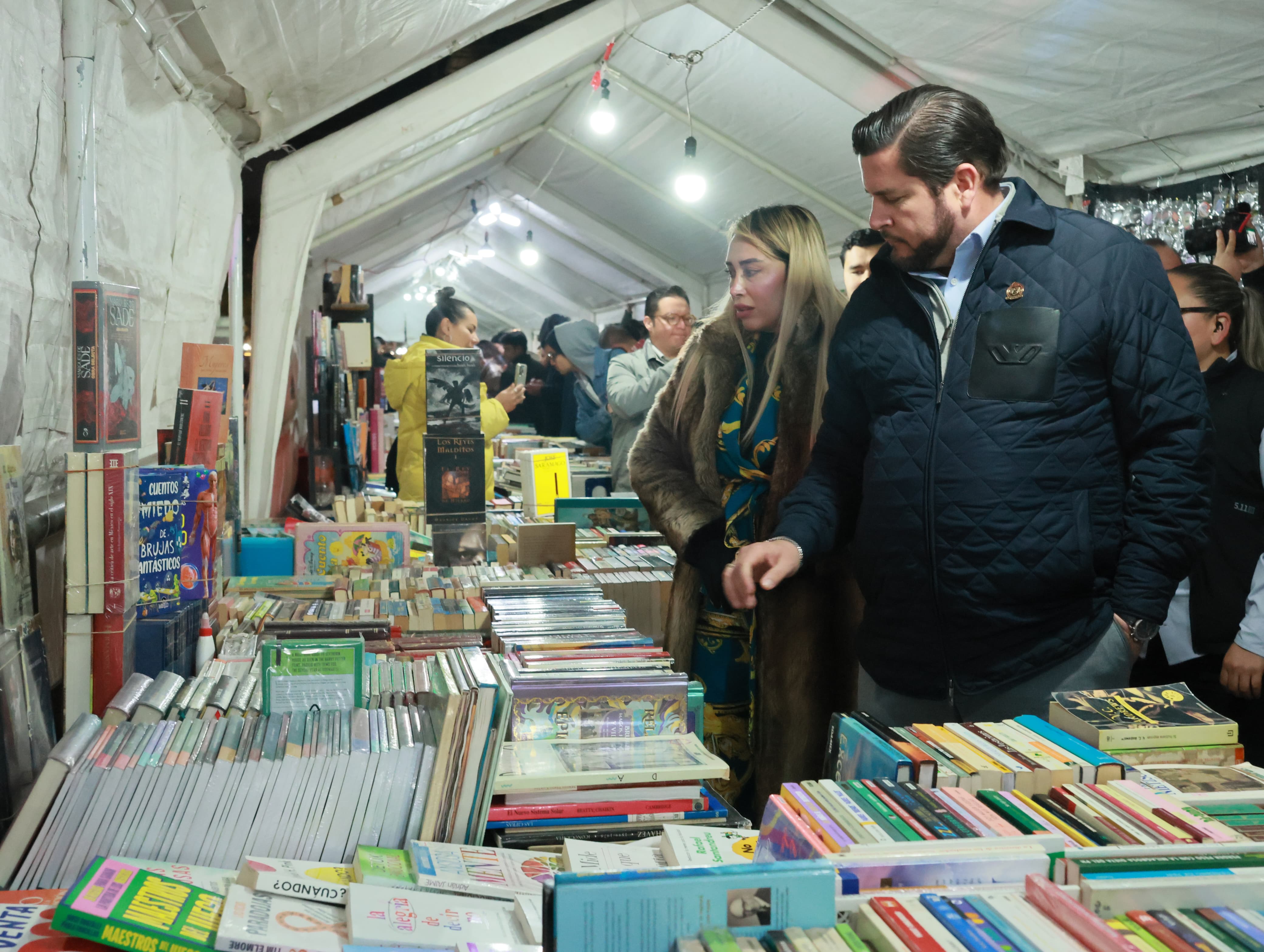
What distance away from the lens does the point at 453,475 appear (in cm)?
311

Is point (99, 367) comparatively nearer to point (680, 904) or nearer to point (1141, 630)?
point (680, 904)

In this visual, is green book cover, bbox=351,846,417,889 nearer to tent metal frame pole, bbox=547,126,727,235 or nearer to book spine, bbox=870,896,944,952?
book spine, bbox=870,896,944,952

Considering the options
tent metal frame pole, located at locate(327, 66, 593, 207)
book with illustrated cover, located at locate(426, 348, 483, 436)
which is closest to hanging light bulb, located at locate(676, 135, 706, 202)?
tent metal frame pole, located at locate(327, 66, 593, 207)

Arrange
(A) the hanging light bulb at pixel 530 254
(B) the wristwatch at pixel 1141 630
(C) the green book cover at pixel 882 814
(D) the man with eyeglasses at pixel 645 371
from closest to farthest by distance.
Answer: (C) the green book cover at pixel 882 814, (B) the wristwatch at pixel 1141 630, (D) the man with eyeglasses at pixel 645 371, (A) the hanging light bulb at pixel 530 254

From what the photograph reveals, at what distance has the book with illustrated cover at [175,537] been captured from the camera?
1.92 meters

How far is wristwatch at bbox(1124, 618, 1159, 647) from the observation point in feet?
→ 5.15

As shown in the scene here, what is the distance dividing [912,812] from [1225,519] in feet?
6.17

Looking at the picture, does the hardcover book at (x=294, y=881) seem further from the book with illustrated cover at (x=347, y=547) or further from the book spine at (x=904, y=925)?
the book with illustrated cover at (x=347, y=547)

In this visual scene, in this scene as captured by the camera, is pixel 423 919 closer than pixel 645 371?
Yes

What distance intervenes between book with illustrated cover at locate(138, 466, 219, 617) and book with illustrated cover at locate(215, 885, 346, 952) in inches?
32.3

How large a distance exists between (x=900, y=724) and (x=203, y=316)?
103 inches

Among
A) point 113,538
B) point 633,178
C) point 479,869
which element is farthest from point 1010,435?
point 633,178

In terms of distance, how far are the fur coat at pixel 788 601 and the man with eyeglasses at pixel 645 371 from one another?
165cm

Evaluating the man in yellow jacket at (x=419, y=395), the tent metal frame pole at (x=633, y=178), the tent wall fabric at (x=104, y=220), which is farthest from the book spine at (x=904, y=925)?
the tent metal frame pole at (x=633, y=178)
